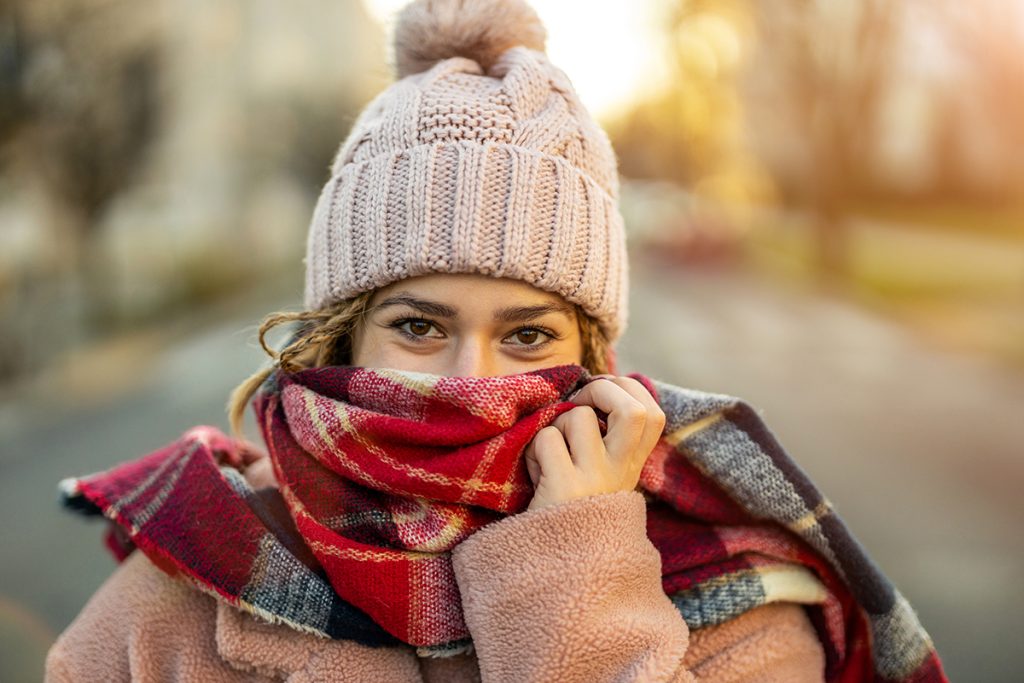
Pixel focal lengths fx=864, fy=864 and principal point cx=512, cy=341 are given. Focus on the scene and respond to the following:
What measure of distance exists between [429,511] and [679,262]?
21.9 metres

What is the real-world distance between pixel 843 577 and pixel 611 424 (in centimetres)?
69

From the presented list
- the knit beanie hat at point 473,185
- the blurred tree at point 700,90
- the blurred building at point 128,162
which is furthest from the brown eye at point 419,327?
the blurred tree at point 700,90

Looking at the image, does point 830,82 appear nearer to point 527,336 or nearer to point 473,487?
point 527,336

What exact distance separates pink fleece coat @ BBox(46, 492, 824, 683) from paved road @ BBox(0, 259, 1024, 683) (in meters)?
0.82

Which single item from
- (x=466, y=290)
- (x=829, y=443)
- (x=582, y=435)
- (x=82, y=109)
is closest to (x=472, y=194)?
(x=466, y=290)

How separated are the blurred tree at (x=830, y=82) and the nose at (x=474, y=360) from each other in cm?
1450

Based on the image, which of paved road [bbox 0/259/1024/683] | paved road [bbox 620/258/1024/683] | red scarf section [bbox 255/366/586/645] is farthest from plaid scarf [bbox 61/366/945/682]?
paved road [bbox 620/258/1024/683]

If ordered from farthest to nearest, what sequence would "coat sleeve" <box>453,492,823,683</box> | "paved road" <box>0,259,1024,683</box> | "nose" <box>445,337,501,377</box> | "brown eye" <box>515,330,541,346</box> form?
1. "paved road" <box>0,259,1024,683</box>
2. "brown eye" <box>515,330,541,346</box>
3. "nose" <box>445,337,501,377</box>
4. "coat sleeve" <box>453,492,823,683</box>

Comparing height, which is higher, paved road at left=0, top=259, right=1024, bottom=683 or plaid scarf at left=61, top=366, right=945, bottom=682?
plaid scarf at left=61, top=366, right=945, bottom=682

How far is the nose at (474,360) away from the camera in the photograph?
5.67 ft

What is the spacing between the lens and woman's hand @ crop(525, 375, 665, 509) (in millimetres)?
1592

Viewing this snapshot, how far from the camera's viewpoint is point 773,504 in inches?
72.1

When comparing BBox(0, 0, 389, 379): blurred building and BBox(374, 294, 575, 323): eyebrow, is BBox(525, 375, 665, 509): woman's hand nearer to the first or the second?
BBox(374, 294, 575, 323): eyebrow

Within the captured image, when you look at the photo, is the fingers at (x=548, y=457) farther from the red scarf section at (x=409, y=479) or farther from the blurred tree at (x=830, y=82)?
the blurred tree at (x=830, y=82)
